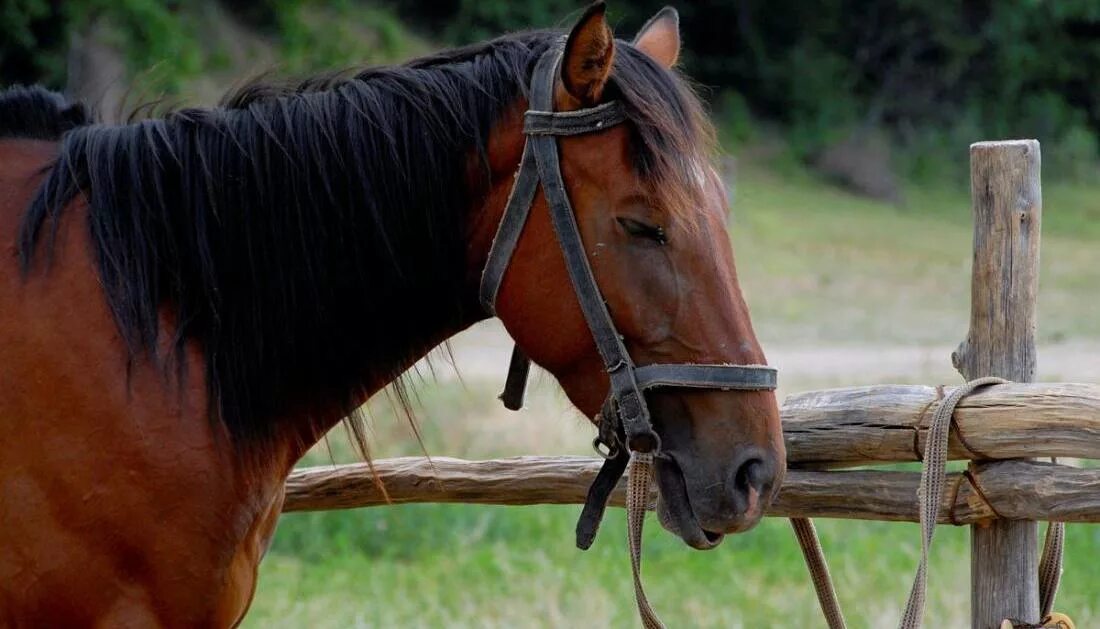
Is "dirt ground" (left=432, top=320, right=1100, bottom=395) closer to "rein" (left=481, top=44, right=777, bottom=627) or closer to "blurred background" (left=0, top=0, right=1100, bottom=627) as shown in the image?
"blurred background" (left=0, top=0, right=1100, bottom=627)

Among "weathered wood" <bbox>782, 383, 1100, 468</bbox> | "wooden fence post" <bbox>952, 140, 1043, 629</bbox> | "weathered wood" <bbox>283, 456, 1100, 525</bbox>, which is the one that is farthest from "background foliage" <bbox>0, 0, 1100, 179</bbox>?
"wooden fence post" <bbox>952, 140, 1043, 629</bbox>

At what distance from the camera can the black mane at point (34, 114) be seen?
2562 millimetres

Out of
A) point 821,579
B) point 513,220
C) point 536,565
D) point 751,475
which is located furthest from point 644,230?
point 536,565

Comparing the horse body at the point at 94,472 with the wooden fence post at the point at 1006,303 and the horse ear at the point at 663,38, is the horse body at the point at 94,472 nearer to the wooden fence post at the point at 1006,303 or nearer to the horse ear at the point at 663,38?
the horse ear at the point at 663,38

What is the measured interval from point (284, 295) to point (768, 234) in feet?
49.6

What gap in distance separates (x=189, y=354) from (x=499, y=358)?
358 inches

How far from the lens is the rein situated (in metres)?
2.27

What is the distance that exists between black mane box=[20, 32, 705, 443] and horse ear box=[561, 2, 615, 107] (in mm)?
54

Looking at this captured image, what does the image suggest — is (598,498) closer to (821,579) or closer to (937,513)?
(937,513)

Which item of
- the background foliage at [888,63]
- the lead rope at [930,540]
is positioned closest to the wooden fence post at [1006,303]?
the lead rope at [930,540]

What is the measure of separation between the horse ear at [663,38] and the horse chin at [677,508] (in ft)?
2.74

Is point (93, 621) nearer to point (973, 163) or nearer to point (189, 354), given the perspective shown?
point (189, 354)

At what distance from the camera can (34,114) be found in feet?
8.48

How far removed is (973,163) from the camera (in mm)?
3145
